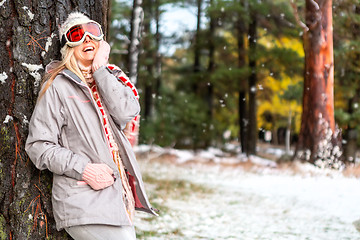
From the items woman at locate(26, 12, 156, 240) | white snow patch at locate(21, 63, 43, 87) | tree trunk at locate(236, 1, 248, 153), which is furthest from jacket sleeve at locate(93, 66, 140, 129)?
tree trunk at locate(236, 1, 248, 153)

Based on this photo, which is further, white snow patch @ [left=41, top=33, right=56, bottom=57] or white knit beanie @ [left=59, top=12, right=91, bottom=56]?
white snow patch @ [left=41, top=33, right=56, bottom=57]

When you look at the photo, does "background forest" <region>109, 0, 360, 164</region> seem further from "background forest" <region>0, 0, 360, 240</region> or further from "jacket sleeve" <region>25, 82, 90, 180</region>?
"jacket sleeve" <region>25, 82, 90, 180</region>

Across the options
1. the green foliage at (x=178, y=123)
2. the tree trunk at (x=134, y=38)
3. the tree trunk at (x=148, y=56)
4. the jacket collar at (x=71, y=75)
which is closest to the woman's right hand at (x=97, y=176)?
the jacket collar at (x=71, y=75)

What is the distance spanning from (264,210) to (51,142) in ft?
16.2

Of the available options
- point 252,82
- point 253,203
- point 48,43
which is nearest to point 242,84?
point 252,82

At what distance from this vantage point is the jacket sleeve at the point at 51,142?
6.89 feet

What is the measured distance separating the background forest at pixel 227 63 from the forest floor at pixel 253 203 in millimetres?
3149

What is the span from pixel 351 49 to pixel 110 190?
1102cm

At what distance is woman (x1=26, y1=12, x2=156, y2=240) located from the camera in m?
2.13

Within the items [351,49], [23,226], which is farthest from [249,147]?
[23,226]

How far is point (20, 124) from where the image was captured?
2.49 m

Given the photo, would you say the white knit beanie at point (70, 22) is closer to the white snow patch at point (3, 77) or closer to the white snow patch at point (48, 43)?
the white snow patch at point (48, 43)

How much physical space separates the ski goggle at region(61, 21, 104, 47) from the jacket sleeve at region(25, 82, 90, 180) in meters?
0.32

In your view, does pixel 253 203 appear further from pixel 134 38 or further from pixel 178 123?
pixel 178 123
